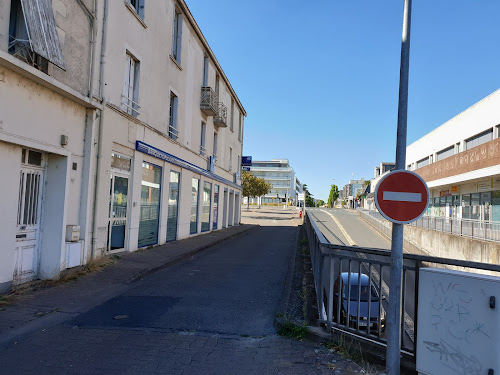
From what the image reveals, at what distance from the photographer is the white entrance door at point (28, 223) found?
6297 millimetres

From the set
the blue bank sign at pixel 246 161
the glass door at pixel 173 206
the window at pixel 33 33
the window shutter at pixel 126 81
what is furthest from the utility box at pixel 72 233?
the blue bank sign at pixel 246 161

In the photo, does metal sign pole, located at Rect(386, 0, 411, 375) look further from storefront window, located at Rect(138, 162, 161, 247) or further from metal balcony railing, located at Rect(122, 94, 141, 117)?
storefront window, located at Rect(138, 162, 161, 247)

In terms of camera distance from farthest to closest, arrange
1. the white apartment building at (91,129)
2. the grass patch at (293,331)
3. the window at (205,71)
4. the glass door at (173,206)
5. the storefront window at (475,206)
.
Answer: the storefront window at (475,206), the window at (205,71), the glass door at (173,206), the white apartment building at (91,129), the grass patch at (293,331)

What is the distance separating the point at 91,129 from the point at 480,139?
24561 millimetres

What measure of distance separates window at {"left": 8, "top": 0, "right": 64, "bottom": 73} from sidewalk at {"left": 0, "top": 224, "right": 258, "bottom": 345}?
4.11 meters

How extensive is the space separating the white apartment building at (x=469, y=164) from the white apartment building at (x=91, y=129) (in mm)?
16551

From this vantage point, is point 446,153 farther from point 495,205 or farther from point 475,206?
point 495,205

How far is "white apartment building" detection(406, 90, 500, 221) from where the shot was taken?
2009 cm

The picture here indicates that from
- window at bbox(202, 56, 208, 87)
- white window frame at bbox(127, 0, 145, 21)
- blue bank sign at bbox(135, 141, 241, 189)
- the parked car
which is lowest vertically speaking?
the parked car

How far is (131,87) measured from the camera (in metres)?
10.6

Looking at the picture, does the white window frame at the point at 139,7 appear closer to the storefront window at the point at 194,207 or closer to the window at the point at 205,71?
the window at the point at 205,71

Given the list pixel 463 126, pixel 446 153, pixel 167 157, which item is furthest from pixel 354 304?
pixel 446 153

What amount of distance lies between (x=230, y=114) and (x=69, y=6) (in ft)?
58.9

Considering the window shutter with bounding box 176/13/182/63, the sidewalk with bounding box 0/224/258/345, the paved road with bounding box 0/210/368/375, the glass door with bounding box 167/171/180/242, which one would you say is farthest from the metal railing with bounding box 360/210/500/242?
the window shutter with bounding box 176/13/182/63
